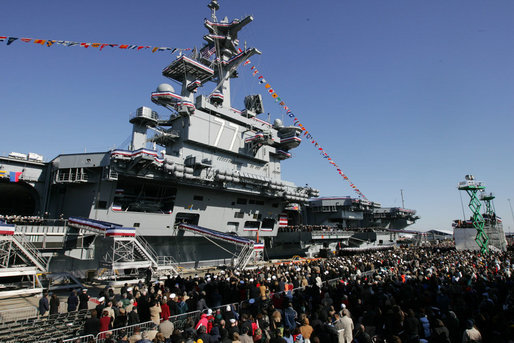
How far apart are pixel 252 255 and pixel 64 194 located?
15369mm

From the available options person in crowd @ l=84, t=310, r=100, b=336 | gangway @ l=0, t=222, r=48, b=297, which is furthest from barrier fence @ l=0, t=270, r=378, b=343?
gangway @ l=0, t=222, r=48, b=297

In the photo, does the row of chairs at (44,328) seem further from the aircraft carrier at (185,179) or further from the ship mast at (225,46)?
the ship mast at (225,46)

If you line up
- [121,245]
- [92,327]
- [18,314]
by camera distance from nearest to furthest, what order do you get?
[92,327] → [18,314] → [121,245]

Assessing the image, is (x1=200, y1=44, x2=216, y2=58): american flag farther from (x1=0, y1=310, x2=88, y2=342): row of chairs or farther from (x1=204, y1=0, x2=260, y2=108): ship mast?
(x1=0, y1=310, x2=88, y2=342): row of chairs

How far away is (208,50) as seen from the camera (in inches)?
1367

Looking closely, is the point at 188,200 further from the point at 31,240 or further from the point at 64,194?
the point at 31,240

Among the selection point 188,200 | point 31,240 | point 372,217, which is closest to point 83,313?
point 31,240

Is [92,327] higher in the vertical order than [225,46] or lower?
lower

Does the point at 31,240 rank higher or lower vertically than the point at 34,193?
lower

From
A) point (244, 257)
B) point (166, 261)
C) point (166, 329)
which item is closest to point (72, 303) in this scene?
point (166, 329)

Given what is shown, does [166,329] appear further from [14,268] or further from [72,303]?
[14,268]

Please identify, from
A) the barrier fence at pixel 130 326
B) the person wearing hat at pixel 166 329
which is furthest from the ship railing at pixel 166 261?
the person wearing hat at pixel 166 329

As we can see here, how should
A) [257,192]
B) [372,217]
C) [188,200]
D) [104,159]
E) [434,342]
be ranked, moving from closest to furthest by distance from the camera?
1. [434,342]
2. [104,159]
3. [188,200]
4. [257,192]
5. [372,217]

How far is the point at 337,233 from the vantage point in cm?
3866
